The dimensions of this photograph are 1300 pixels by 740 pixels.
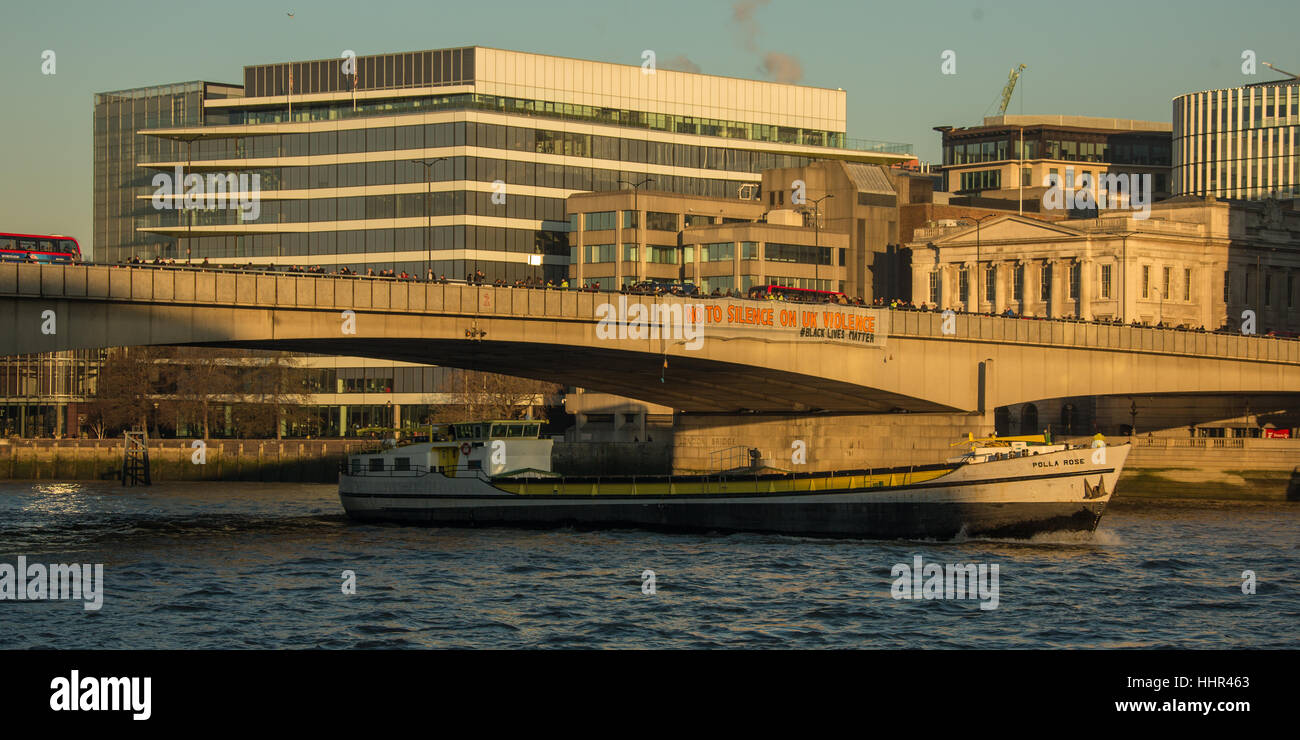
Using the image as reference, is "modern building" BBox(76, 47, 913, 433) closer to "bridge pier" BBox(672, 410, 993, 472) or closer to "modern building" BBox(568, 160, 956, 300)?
"modern building" BBox(568, 160, 956, 300)

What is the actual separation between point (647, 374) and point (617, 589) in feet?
112

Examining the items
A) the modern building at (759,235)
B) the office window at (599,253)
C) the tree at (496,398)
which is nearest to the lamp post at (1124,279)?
the modern building at (759,235)

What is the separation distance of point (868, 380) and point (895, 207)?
7525 centimetres

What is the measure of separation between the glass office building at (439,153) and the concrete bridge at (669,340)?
1912 inches

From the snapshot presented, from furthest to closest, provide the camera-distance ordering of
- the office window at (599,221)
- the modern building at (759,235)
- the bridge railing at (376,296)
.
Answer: the office window at (599,221)
the modern building at (759,235)
the bridge railing at (376,296)

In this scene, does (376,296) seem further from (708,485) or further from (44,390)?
(44,390)

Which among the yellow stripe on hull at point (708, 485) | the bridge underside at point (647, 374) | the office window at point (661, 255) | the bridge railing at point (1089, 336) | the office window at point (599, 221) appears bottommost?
the yellow stripe on hull at point (708, 485)

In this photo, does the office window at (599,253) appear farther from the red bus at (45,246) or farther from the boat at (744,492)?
the red bus at (45,246)

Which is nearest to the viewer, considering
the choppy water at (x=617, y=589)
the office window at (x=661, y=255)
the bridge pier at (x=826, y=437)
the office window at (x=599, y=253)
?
the choppy water at (x=617, y=589)

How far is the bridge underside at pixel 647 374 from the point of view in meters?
69.9

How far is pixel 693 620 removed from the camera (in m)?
41.5

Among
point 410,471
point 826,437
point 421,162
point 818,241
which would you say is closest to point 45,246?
point 410,471

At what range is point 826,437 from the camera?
88.4 m
